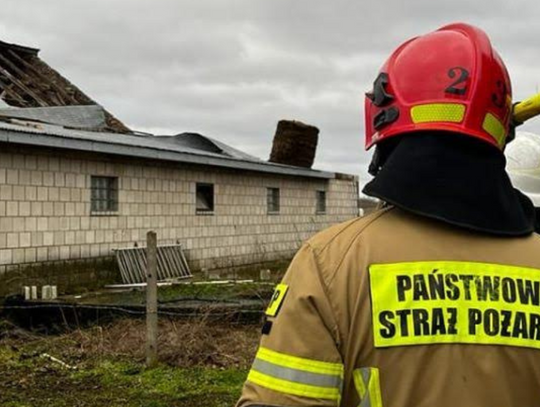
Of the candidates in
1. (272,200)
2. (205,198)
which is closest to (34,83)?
(205,198)

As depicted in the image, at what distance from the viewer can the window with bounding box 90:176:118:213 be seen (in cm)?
1236

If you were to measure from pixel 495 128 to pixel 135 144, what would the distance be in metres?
12.1

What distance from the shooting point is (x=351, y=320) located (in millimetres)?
1469

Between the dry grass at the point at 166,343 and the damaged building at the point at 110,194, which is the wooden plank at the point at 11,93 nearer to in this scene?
the damaged building at the point at 110,194

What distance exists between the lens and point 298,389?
1421 millimetres

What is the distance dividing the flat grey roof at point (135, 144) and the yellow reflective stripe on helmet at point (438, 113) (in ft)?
30.7

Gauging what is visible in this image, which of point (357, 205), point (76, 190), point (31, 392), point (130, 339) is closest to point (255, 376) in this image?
point (31, 392)

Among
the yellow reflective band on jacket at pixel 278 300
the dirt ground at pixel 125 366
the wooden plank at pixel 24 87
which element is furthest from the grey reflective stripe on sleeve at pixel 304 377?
the wooden plank at pixel 24 87

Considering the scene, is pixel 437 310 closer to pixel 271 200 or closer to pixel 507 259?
pixel 507 259

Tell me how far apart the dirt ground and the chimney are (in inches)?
421

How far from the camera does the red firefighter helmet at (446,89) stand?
162 cm

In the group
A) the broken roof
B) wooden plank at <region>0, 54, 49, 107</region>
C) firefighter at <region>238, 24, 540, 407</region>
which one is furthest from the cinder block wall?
firefighter at <region>238, 24, 540, 407</region>

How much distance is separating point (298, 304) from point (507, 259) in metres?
0.48

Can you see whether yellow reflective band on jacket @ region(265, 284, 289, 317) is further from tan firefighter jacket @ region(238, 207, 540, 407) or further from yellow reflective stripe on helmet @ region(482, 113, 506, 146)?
yellow reflective stripe on helmet @ region(482, 113, 506, 146)
